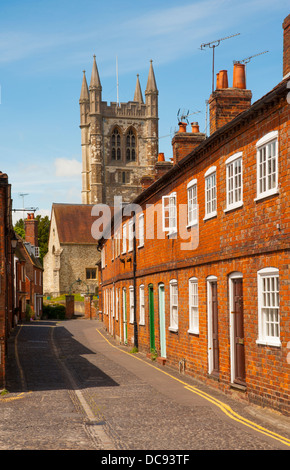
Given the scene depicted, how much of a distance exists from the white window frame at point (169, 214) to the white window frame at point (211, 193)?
3.49 metres

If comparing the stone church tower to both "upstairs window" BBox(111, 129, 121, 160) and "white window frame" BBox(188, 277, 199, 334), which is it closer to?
"upstairs window" BBox(111, 129, 121, 160)

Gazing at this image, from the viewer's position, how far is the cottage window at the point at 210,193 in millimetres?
16453

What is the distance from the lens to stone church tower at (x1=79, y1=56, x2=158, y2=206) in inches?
3898

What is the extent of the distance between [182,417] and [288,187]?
15.7 ft

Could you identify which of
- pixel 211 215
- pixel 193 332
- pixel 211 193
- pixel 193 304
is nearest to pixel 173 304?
pixel 193 304

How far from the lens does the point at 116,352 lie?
1043 inches

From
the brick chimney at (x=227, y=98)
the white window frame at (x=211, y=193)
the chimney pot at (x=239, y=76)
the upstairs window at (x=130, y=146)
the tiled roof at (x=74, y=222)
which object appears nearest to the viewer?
the white window frame at (x=211, y=193)

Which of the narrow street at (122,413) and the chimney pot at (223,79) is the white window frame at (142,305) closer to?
the narrow street at (122,413)

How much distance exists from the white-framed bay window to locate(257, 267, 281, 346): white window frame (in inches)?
81.8

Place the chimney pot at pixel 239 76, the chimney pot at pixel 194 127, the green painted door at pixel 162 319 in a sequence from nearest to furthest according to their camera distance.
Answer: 1. the chimney pot at pixel 239 76
2. the green painted door at pixel 162 319
3. the chimney pot at pixel 194 127

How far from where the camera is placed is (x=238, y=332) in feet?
48.4

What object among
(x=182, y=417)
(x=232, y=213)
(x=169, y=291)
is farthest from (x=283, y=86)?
(x=169, y=291)

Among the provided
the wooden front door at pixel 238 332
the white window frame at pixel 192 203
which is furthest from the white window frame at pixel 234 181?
the white window frame at pixel 192 203

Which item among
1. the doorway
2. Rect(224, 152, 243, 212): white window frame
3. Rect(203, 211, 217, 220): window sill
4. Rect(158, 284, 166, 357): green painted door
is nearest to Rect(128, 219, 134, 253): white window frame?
Rect(158, 284, 166, 357): green painted door
